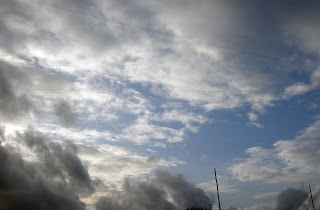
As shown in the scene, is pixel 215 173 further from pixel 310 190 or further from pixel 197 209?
pixel 197 209

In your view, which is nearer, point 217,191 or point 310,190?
point 217,191

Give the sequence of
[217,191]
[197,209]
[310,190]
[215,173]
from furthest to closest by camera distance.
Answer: [197,209] → [310,190] → [215,173] → [217,191]

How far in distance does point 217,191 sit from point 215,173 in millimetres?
6844

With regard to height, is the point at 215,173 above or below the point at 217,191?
above

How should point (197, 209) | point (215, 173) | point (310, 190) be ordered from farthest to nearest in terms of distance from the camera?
point (197, 209) < point (310, 190) < point (215, 173)

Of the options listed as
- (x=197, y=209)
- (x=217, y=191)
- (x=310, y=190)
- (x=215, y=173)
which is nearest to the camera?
(x=217, y=191)

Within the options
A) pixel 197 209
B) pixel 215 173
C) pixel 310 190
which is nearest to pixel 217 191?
pixel 215 173

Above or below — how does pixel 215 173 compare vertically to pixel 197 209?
above

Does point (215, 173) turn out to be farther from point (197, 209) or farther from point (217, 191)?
point (197, 209)

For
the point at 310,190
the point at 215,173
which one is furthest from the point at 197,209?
the point at 215,173

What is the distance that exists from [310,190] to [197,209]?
67.5 m

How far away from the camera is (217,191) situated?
217 ft

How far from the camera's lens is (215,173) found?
72.0m

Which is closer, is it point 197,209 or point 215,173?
point 215,173
